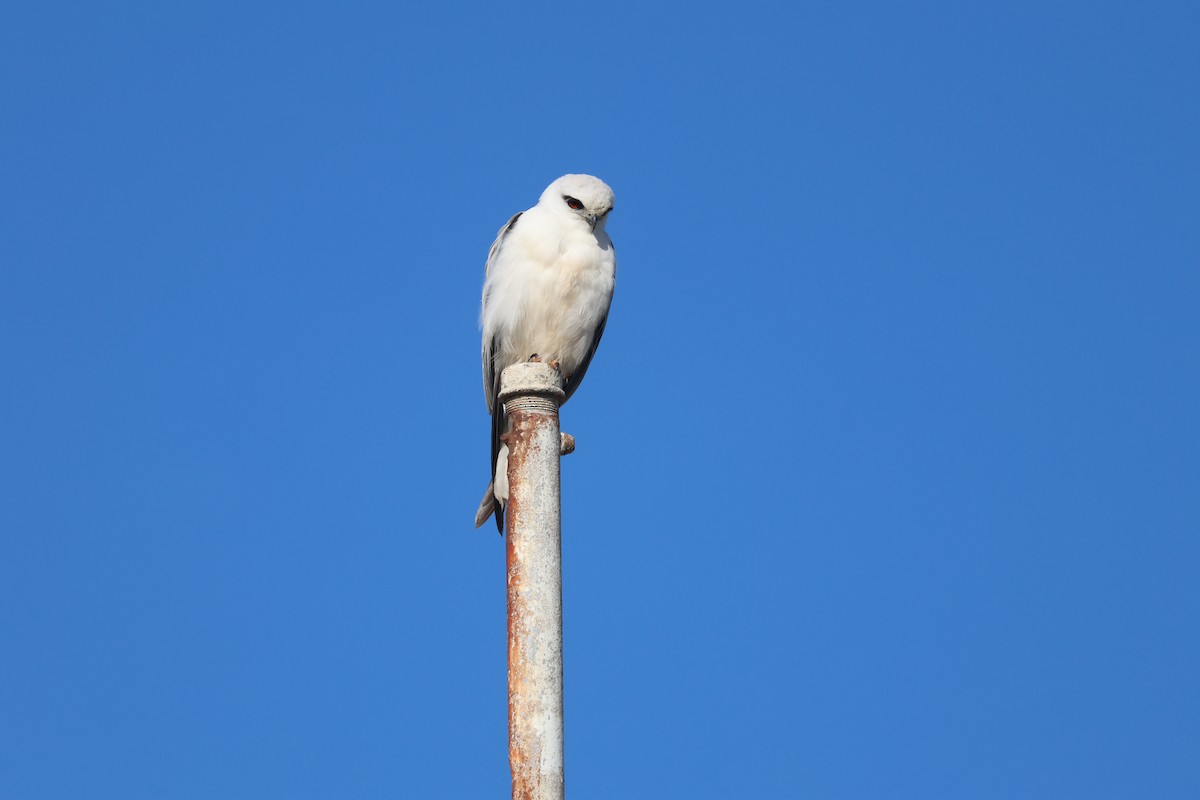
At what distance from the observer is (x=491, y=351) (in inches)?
411

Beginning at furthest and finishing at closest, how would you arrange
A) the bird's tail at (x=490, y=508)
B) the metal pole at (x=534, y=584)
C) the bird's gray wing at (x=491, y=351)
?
the bird's gray wing at (x=491, y=351), the bird's tail at (x=490, y=508), the metal pole at (x=534, y=584)

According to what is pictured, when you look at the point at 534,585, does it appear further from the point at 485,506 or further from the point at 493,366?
the point at 493,366

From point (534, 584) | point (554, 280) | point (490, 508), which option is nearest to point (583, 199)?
point (554, 280)

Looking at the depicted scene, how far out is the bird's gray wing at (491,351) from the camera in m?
10.4

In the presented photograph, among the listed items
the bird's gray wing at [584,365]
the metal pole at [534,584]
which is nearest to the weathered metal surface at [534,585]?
the metal pole at [534,584]

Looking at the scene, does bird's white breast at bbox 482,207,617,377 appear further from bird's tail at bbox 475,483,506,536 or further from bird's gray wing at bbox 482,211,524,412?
bird's tail at bbox 475,483,506,536

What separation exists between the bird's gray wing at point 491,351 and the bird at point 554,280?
5 cm

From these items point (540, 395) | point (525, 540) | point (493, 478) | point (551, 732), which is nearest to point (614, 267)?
point (493, 478)

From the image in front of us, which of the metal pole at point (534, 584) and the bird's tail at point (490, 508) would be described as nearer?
the metal pole at point (534, 584)

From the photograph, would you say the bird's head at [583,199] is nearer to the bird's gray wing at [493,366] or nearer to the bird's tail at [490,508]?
the bird's gray wing at [493,366]

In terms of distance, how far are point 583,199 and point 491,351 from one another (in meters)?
1.32

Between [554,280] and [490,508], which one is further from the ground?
[554,280]

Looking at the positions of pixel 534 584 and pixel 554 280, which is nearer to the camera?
pixel 534 584

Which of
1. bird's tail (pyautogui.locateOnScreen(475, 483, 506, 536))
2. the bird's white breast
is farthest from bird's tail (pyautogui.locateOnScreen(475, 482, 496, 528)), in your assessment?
the bird's white breast
